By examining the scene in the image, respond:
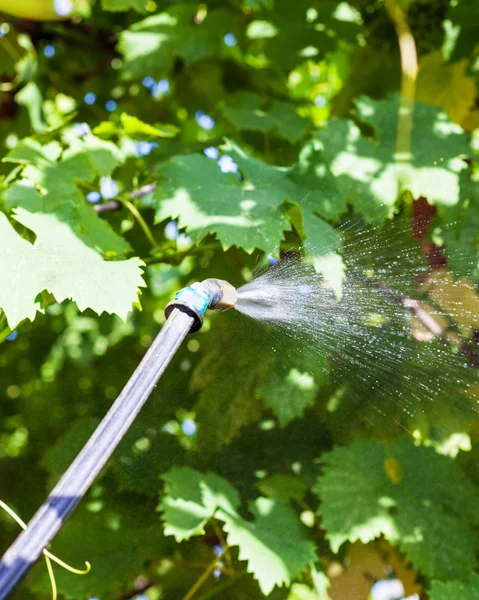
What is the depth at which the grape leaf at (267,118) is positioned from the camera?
184cm

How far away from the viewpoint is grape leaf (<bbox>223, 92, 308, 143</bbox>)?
184 cm

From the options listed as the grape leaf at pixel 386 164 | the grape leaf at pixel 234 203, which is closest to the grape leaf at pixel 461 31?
the grape leaf at pixel 386 164

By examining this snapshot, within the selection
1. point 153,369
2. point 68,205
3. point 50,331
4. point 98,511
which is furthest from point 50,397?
point 153,369

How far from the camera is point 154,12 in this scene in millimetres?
2195

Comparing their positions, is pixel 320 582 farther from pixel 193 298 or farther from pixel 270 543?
pixel 193 298

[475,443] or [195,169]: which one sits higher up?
[195,169]

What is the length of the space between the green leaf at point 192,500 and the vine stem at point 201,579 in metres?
0.19

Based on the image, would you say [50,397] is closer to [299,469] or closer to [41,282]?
[299,469]

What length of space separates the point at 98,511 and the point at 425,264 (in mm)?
1020

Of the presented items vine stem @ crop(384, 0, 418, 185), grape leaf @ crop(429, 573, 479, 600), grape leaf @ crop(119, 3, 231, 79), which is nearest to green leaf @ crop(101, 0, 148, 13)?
→ grape leaf @ crop(119, 3, 231, 79)

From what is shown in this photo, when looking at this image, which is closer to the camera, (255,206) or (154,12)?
(255,206)

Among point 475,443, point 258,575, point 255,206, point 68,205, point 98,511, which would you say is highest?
point 68,205

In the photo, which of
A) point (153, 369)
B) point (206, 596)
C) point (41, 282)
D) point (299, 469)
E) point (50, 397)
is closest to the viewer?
point (153, 369)

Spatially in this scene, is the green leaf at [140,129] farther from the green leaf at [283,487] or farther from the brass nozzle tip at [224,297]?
the green leaf at [283,487]
